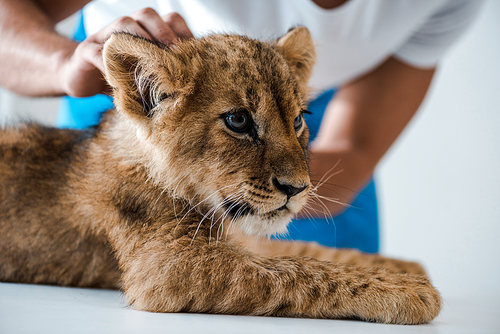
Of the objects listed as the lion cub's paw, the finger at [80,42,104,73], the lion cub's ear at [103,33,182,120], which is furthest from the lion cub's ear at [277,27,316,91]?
the lion cub's paw

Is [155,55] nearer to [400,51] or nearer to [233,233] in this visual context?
[233,233]

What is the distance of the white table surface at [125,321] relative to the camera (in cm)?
101

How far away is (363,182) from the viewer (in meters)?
2.86

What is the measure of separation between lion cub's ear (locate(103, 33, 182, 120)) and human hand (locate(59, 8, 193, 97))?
6.9 inches

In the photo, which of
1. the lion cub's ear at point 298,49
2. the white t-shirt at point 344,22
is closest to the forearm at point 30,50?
the white t-shirt at point 344,22

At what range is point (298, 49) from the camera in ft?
6.45

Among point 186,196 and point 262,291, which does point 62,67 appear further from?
point 262,291

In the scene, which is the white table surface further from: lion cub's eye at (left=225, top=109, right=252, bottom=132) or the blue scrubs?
the blue scrubs

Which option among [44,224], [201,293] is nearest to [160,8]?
[44,224]

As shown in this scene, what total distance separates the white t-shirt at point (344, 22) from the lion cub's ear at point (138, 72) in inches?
40.4

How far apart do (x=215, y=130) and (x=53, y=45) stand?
3.21ft

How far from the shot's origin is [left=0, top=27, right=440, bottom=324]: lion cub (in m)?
A: 1.33

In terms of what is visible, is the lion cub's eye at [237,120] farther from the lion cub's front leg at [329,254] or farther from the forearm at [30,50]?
the forearm at [30,50]

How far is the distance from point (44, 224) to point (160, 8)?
5.53ft
